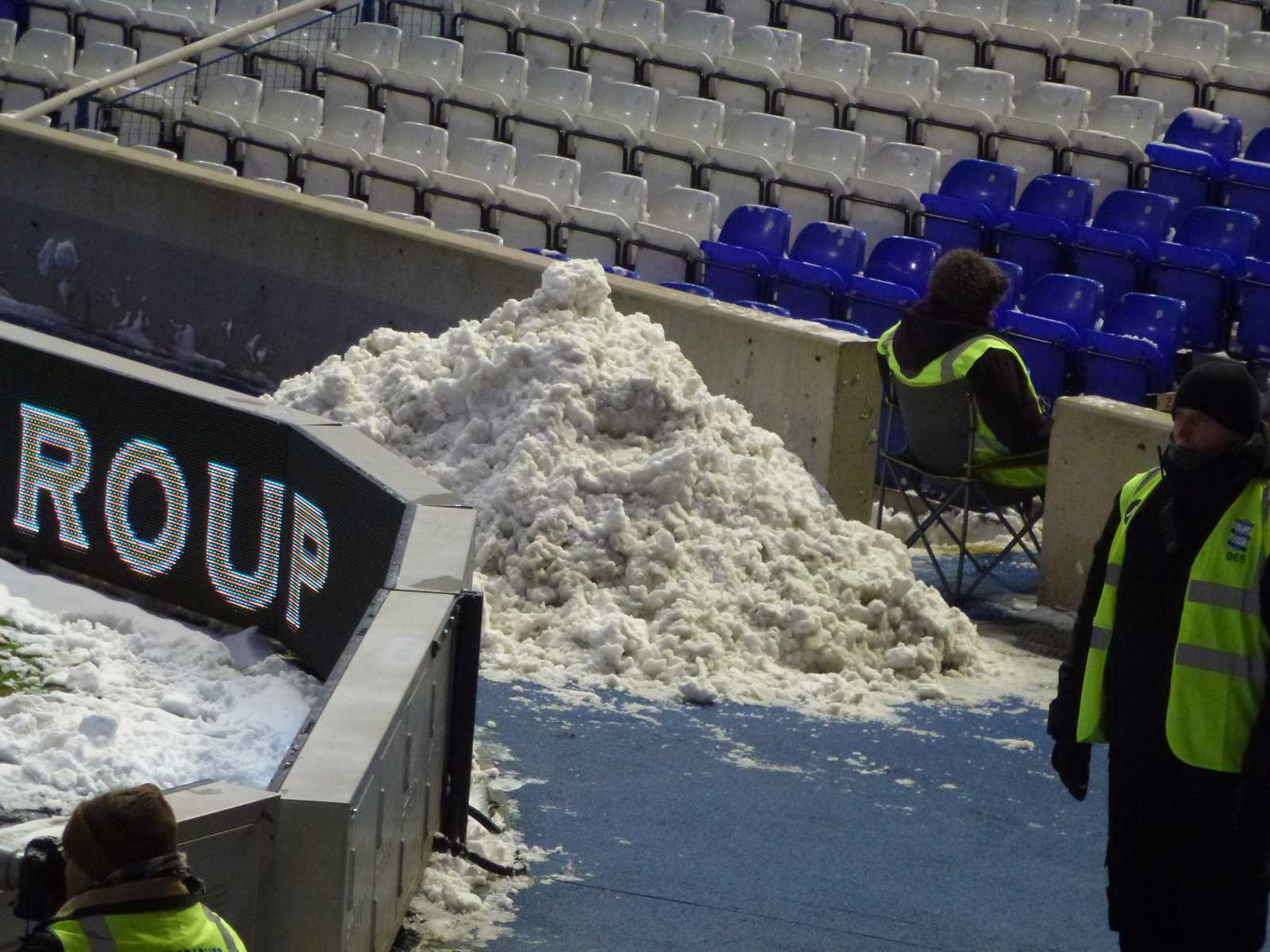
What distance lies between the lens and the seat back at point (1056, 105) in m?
15.1

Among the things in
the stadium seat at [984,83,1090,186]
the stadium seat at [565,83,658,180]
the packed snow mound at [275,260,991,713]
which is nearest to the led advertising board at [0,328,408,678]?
the packed snow mound at [275,260,991,713]

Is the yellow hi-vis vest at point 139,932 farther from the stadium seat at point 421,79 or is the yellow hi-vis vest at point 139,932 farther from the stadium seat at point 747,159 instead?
the stadium seat at point 421,79

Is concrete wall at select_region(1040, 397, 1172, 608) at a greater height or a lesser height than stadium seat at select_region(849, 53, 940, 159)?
lesser

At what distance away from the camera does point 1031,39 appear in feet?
52.2

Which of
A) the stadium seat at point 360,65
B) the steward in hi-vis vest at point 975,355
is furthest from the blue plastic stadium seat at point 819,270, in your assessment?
the stadium seat at point 360,65

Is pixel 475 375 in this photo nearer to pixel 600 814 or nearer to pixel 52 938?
pixel 600 814

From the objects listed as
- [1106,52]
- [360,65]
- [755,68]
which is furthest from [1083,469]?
[360,65]

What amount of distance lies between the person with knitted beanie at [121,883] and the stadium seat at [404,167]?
39.4 feet

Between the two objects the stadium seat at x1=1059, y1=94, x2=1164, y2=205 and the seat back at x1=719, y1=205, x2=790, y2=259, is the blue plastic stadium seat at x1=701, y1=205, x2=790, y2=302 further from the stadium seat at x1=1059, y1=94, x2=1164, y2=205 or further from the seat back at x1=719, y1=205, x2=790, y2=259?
the stadium seat at x1=1059, y1=94, x2=1164, y2=205

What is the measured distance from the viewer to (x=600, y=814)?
7.01 meters

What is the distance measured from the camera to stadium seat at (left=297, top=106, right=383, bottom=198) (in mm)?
15656

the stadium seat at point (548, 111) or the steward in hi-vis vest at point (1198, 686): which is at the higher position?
the stadium seat at point (548, 111)

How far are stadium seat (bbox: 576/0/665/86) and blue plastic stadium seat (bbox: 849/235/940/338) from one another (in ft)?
13.1

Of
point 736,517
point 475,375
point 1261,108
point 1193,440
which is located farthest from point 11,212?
point 1193,440
